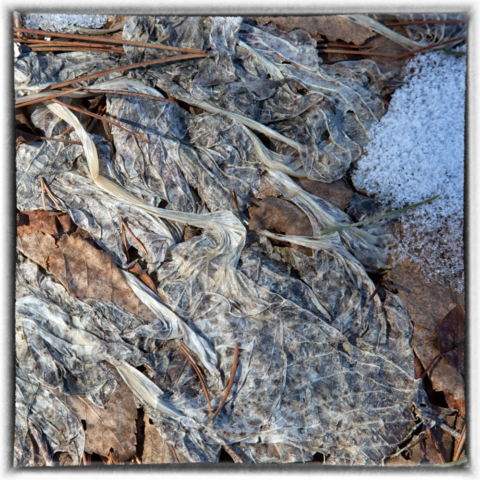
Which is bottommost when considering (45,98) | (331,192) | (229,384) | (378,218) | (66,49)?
(229,384)

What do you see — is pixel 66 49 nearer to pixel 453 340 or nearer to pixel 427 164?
pixel 427 164

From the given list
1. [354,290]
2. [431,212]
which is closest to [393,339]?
[354,290]

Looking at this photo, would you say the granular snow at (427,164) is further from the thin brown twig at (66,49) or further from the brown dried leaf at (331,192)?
the thin brown twig at (66,49)

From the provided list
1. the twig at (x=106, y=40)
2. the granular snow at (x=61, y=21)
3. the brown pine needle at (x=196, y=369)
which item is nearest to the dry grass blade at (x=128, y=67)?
the twig at (x=106, y=40)

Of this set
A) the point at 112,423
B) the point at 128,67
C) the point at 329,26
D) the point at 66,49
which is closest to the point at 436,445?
the point at 112,423

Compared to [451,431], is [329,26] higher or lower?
higher

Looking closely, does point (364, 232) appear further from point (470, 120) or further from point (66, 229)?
point (66, 229)
